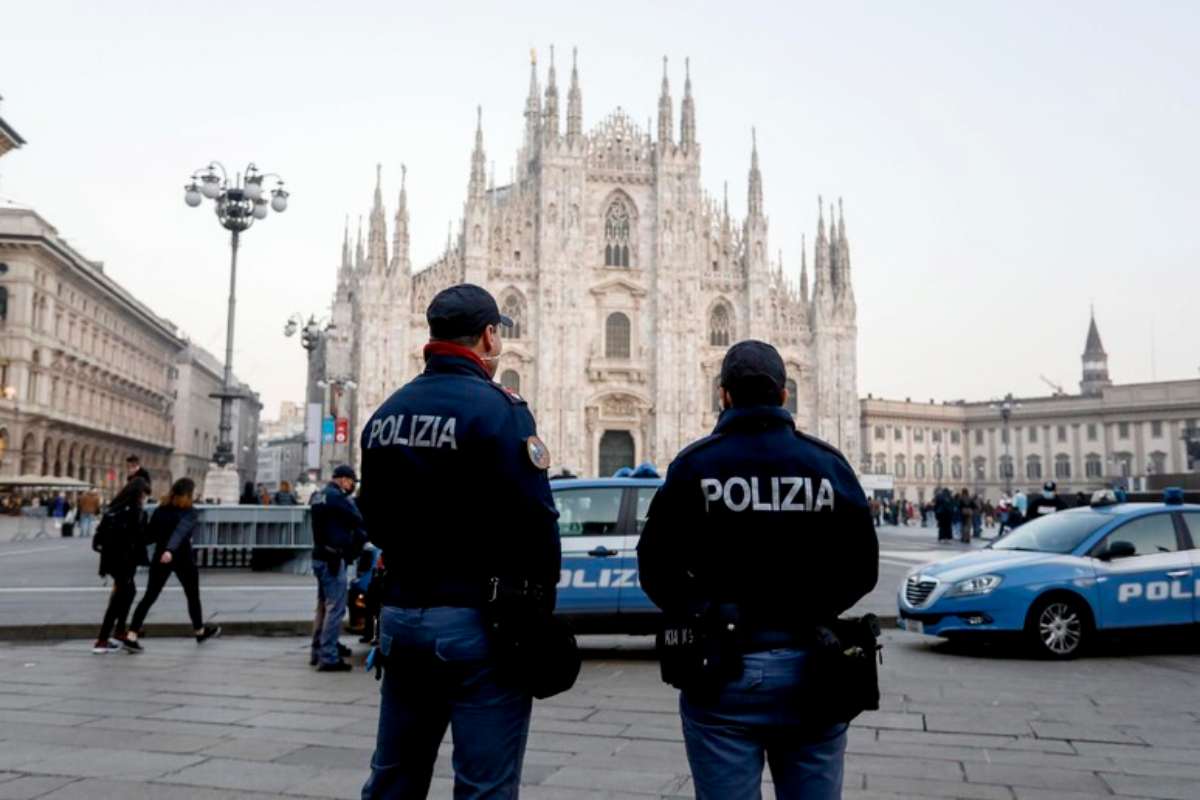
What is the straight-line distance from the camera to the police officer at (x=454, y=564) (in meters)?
2.55

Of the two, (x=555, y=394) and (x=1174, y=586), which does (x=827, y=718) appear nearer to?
(x=1174, y=586)

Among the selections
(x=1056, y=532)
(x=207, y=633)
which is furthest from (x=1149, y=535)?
(x=207, y=633)

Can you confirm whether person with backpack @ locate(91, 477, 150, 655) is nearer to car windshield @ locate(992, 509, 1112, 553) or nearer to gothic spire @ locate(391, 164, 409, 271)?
car windshield @ locate(992, 509, 1112, 553)

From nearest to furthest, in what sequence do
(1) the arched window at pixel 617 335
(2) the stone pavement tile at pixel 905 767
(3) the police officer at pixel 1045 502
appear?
(2) the stone pavement tile at pixel 905 767, (3) the police officer at pixel 1045 502, (1) the arched window at pixel 617 335

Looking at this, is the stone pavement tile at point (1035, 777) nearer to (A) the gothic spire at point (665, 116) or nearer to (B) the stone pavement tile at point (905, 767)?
(B) the stone pavement tile at point (905, 767)

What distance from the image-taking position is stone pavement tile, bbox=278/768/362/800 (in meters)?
4.21

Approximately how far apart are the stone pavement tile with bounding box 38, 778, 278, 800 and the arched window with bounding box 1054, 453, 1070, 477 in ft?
258

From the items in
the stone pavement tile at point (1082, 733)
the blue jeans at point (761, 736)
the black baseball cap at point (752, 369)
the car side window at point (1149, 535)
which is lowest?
the stone pavement tile at point (1082, 733)

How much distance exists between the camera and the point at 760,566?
101 inches

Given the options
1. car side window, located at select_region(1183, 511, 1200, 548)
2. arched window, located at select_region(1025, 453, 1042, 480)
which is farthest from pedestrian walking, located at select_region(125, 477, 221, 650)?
arched window, located at select_region(1025, 453, 1042, 480)

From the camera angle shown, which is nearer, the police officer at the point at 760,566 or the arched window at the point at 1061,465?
the police officer at the point at 760,566

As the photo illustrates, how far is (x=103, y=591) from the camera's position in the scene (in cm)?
1282

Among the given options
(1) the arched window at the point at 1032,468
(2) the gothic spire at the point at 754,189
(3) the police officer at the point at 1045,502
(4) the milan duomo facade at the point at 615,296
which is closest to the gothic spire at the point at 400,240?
(4) the milan duomo facade at the point at 615,296

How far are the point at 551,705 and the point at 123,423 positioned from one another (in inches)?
2127
